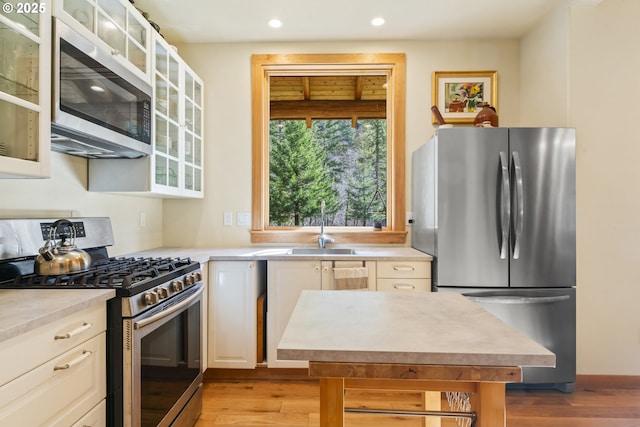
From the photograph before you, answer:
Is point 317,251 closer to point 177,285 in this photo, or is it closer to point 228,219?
point 228,219

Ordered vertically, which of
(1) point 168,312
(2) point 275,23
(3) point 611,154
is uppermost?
(2) point 275,23

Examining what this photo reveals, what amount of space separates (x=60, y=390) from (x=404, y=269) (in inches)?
80.5

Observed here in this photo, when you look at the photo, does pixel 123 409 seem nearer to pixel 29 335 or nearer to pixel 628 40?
pixel 29 335

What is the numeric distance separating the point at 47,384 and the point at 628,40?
379 centimetres

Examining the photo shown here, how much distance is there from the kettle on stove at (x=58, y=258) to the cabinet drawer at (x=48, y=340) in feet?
1.41

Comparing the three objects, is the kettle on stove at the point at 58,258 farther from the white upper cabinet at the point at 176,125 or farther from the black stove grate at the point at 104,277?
the white upper cabinet at the point at 176,125

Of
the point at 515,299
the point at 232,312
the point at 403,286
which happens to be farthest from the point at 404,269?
the point at 232,312

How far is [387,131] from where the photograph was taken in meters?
3.27

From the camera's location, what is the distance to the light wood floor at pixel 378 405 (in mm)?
2102

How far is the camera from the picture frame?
10.3 ft

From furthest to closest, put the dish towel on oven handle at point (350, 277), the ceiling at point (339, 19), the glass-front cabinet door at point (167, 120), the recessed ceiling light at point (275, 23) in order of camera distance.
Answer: the recessed ceiling light at point (275, 23) → the ceiling at point (339, 19) → the dish towel on oven handle at point (350, 277) → the glass-front cabinet door at point (167, 120)

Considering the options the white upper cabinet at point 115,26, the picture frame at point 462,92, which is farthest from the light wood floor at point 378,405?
the picture frame at point 462,92

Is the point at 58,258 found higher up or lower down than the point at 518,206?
lower down

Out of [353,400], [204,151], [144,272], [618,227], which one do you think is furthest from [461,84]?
[144,272]
